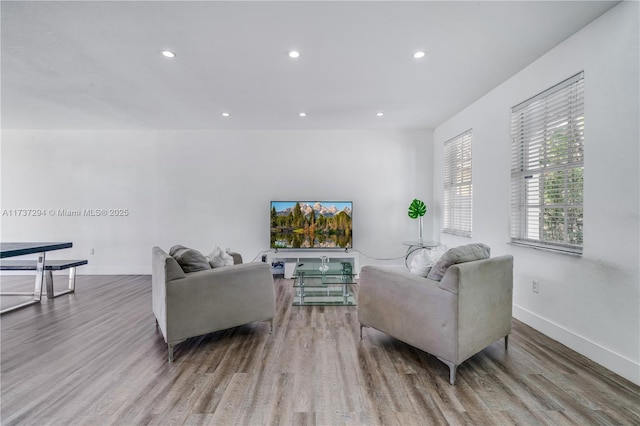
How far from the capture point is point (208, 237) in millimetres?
5098

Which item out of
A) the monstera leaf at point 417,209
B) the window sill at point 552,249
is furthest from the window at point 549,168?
the monstera leaf at point 417,209

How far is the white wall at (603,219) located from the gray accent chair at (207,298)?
258 centimetres

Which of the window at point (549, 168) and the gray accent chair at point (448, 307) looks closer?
the gray accent chair at point (448, 307)

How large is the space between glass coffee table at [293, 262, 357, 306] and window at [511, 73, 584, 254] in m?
1.92

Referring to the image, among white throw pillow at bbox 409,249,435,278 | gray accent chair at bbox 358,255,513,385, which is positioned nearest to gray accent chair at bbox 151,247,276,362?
gray accent chair at bbox 358,255,513,385

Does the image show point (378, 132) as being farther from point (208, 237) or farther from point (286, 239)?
→ point (208, 237)

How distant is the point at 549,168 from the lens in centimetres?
261

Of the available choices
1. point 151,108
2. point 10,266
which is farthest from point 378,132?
point 10,266

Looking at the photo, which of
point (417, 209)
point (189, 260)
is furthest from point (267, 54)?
point (417, 209)

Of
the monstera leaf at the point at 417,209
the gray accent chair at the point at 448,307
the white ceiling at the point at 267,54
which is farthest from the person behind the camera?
the monstera leaf at the point at 417,209

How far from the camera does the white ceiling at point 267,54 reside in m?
2.02

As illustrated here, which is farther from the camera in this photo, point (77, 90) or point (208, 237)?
point (208, 237)

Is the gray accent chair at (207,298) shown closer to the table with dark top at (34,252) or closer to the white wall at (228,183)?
the table with dark top at (34,252)

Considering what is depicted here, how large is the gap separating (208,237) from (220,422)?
392 centimetres
